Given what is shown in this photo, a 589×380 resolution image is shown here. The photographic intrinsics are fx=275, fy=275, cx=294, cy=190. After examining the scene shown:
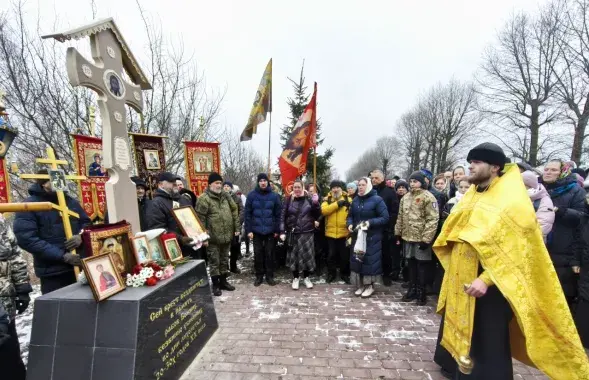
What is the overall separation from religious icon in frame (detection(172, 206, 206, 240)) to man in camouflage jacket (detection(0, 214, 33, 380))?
1.52m

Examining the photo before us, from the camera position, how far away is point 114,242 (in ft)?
8.83

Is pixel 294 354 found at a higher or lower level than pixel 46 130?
lower

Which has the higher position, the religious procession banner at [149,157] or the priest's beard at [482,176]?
the religious procession banner at [149,157]

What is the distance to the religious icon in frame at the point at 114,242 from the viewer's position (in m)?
2.46

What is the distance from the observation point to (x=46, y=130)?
652 cm

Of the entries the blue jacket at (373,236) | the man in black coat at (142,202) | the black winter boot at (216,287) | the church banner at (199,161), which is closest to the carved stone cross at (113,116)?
the man in black coat at (142,202)

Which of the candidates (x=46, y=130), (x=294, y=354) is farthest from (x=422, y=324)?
(x=46, y=130)

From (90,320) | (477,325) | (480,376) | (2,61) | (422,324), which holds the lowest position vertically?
Answer: (422,324)

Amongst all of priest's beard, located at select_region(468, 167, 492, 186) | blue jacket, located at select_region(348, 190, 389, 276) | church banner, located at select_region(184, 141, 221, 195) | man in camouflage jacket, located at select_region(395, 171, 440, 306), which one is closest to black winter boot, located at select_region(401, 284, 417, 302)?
man in camouflage jacket, located at select_region(395, 171, 440, 306)

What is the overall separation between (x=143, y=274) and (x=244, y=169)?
70.3ft

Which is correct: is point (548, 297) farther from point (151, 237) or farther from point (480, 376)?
point (151, 237)

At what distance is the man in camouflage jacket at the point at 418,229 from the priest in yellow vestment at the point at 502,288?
1.95 meters

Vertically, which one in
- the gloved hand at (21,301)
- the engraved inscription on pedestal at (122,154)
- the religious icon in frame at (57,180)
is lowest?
the gloved hand at (21,301)

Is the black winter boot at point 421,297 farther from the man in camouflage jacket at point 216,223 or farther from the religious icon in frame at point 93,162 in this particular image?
the religious icon in frame at point 93,162
